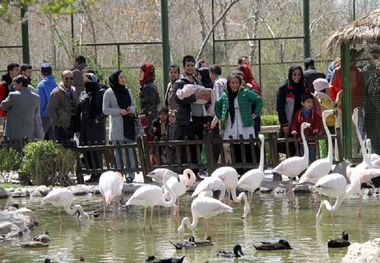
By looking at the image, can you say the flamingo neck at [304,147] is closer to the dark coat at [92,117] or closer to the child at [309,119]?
the child at [309,119]

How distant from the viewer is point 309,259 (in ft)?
36.2

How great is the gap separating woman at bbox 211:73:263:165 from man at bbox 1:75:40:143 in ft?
9.84

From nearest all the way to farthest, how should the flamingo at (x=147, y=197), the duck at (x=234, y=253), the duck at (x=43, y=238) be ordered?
the duck at (x=234, y=253), the duck at (x=43, y=238), the flamingo at (x=147, y=197)

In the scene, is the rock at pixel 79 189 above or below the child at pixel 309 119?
below

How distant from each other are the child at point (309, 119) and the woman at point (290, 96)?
212 millimetres

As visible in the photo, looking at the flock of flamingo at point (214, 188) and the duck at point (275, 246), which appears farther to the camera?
the flock of flamingo at point (214, 188)

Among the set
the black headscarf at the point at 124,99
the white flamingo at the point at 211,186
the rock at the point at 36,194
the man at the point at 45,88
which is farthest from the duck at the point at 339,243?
the man at the point at 45,88

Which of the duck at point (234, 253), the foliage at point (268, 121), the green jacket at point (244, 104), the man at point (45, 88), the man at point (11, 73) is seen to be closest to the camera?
the duck at point (234, 253)

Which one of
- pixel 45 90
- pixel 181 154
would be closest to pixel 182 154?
pixel 181 154

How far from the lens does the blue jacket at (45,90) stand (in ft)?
64.2

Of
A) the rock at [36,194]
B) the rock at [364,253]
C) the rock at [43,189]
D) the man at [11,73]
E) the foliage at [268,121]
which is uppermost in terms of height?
the man at [11,73]

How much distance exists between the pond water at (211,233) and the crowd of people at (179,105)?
76.1 inches

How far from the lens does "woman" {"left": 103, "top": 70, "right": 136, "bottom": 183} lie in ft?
59.1

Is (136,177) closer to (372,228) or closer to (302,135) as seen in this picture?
(302,135)
